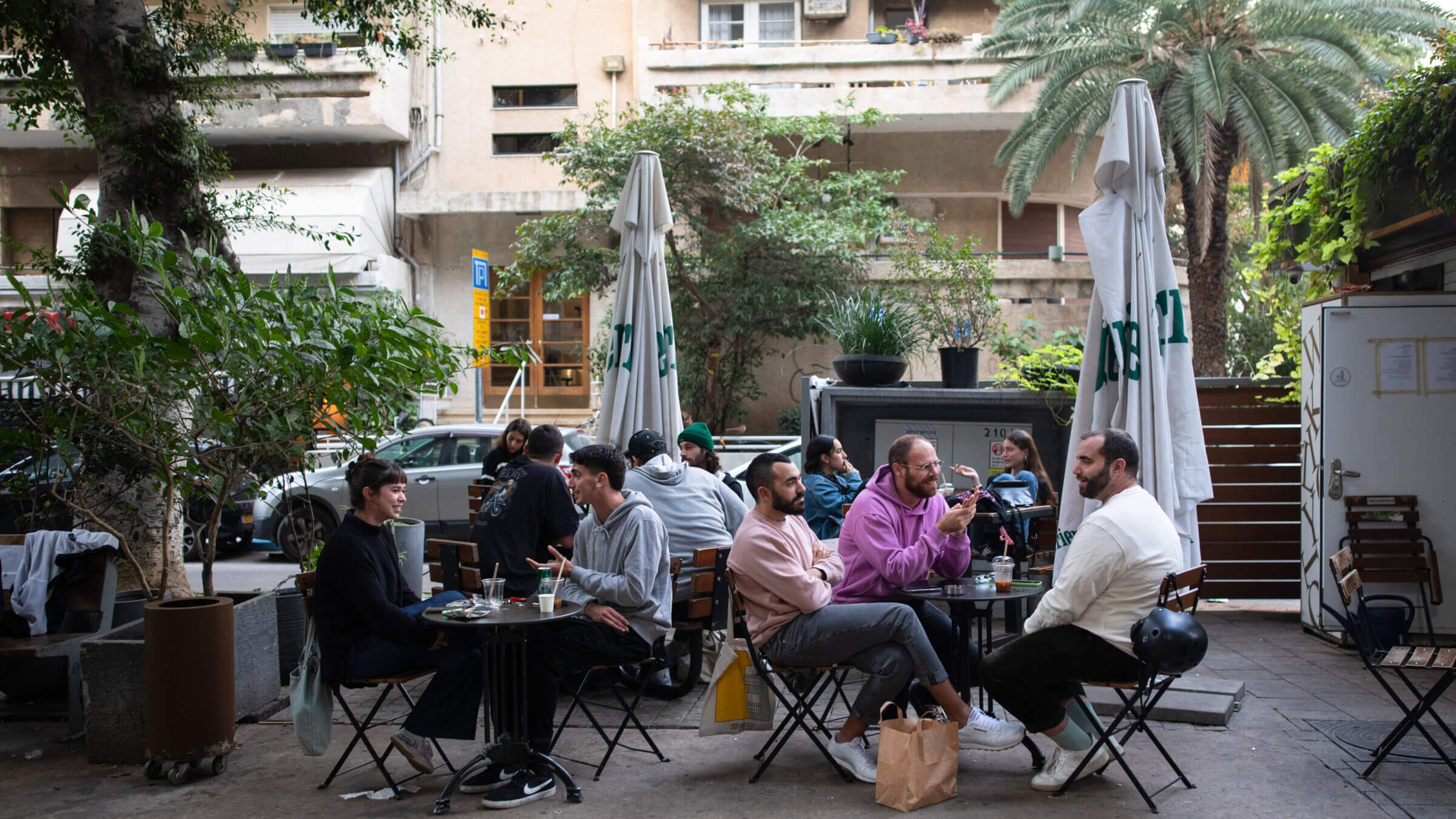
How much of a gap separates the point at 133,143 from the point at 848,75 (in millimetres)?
15061

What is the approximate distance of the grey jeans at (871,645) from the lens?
465 centimetres

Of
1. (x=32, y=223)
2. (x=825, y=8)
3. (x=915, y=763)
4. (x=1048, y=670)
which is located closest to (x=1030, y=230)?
(x=825, y=8)

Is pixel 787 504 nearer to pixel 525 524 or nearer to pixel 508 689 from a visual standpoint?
pixel 508 689

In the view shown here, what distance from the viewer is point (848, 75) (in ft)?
65.7

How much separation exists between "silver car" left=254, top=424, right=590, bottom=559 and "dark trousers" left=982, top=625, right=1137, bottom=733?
310 inches

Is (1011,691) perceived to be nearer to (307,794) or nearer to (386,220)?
(307,794)

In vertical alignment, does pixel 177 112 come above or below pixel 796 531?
above

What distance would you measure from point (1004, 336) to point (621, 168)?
6.44 m

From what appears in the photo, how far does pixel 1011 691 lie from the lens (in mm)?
4707

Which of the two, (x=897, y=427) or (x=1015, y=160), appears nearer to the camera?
(x=897, y=427)

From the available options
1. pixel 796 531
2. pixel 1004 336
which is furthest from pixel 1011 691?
pixel 1004 336

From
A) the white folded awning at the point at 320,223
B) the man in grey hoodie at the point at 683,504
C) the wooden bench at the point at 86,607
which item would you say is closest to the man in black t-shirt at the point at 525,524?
the man in grey hoodie at the point at 683,504

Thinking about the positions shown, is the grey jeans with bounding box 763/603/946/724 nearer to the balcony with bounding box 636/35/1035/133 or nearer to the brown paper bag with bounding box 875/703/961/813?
the brown paper bag with bounding box 875/703/961/813

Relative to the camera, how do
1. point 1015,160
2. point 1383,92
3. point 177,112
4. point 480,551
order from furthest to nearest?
1. point 1015,160
2. point 1383,92
3. point 177,112
4. point 480,551
